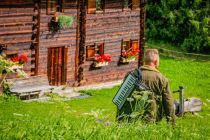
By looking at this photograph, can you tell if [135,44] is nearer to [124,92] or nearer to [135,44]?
[135,44]

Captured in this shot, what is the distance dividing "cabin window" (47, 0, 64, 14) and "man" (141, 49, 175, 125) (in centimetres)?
1375

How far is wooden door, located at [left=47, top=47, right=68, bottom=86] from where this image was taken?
22.5 meters

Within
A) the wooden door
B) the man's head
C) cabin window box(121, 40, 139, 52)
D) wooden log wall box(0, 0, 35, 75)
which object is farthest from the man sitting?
cabin window box(121, 40, 139, 52)

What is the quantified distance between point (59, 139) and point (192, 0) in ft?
108

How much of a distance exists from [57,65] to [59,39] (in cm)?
116

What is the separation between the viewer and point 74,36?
2345 centimetres

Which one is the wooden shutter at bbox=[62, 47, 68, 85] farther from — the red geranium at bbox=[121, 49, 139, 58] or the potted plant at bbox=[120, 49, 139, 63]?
the red geranium at bbox=[121, 49, 139, 58]

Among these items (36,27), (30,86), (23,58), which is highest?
(36,27)

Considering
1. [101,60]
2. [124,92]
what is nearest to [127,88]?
[124,92]

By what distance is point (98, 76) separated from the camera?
24.9 m

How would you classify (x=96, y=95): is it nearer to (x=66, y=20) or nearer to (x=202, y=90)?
(x=66, y=20)

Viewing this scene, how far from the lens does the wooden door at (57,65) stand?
22509 millimetres

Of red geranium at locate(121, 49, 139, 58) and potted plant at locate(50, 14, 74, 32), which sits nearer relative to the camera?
potted plant at locate(50, 14, 74, 32)

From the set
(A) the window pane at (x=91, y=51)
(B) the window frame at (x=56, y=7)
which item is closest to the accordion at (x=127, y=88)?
(B) the window frame at (x=56, y=7)
